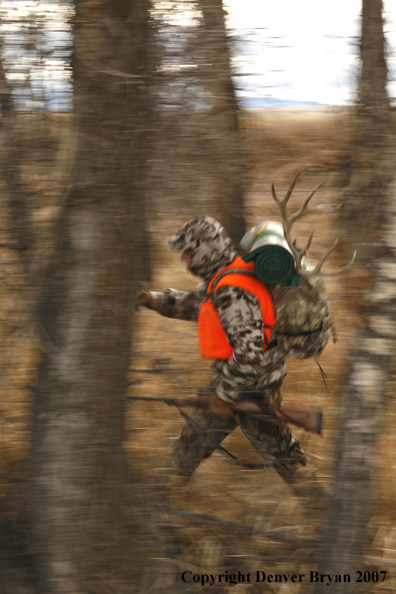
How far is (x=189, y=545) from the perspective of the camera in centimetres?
245

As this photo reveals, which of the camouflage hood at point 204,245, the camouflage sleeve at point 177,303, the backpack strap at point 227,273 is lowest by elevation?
the camouflage sleeve at point 177,303

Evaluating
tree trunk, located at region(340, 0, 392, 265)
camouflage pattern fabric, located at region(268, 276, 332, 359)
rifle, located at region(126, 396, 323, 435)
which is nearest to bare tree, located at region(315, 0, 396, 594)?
tree trunk, located at region(340, 0, 392, 265)

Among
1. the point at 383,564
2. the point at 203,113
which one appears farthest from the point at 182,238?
the point at 383,564

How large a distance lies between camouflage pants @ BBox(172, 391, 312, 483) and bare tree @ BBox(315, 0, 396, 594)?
1.60 feet

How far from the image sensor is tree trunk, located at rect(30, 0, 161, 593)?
1948mm

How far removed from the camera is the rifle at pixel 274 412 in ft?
8.01

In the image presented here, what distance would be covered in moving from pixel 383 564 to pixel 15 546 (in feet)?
6.38

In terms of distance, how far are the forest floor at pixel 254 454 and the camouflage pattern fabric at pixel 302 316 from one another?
140 mm

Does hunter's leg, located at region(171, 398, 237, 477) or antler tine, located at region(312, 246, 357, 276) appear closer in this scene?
antler tine, located at region(312, 246, 357, 276)

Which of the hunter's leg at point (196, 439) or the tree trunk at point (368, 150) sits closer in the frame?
the tree trunk at point (368, 150)

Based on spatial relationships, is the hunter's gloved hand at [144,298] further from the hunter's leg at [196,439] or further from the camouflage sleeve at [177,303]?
the hunter's leg at [196,439]

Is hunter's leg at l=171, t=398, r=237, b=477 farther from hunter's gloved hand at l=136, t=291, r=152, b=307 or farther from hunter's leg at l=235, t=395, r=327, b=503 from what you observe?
hunter's gloved hand at l=136, t=291, r=152, b=307

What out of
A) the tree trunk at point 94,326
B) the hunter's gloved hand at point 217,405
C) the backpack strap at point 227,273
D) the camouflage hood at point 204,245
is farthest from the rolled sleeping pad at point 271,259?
the hunter's gloved hand at point 217,405

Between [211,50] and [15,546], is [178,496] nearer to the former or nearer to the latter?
[15,546]
